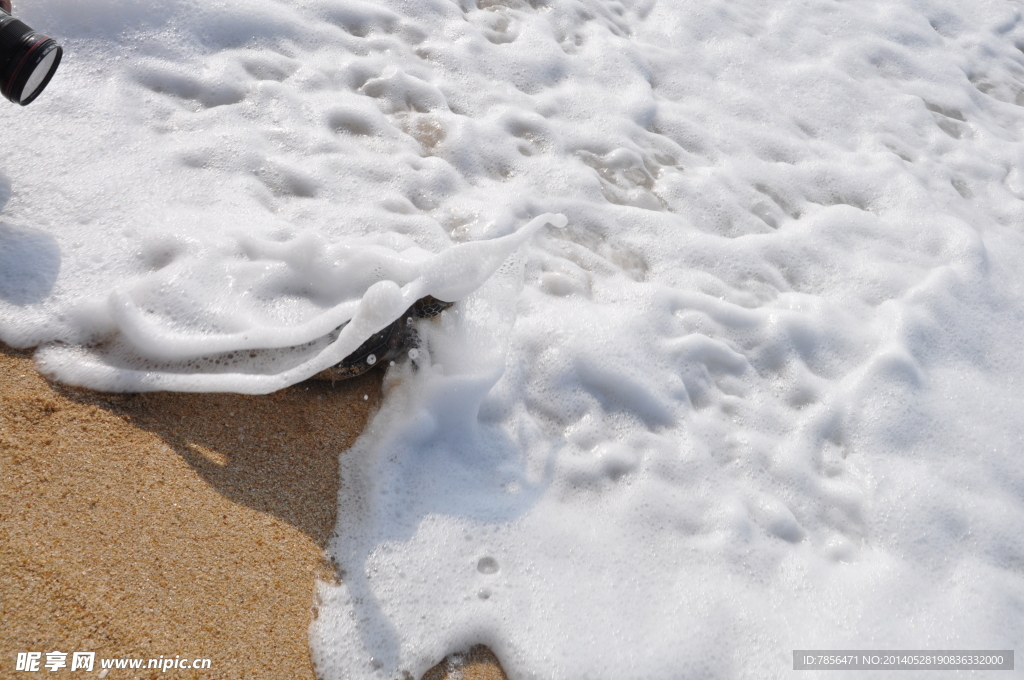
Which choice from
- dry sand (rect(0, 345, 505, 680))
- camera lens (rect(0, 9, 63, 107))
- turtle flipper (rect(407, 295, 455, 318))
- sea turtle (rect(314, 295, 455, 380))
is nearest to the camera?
dry sand (rect(0, 345, 505, 680))

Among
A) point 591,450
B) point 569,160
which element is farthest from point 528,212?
point 591,450

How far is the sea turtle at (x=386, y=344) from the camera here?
6.41ft

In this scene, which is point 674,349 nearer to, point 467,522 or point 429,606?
point 467,522

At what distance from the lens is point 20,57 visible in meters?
1.71

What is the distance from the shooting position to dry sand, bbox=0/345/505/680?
4.62 ft

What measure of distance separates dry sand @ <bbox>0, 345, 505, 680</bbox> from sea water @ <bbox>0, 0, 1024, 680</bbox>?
3.0 inches

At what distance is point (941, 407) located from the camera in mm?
2410

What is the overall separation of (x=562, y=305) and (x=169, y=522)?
137 centimetres

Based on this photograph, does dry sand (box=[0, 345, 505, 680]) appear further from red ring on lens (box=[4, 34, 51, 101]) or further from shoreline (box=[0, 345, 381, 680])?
red ring on lens (box=[4, 34, 51, 101])

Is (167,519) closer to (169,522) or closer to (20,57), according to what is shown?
(169,522)

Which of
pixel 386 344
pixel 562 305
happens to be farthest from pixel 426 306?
pixel 562 305

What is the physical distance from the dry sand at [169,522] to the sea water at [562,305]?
0.08 meters

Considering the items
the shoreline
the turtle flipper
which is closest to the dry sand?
the shoreline

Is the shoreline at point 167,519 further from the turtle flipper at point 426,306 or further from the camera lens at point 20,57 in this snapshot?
the camera lens at point 20,57
